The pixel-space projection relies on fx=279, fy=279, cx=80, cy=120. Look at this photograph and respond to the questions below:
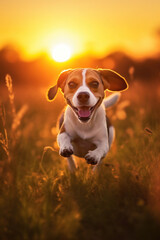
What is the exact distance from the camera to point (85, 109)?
3.32 metres

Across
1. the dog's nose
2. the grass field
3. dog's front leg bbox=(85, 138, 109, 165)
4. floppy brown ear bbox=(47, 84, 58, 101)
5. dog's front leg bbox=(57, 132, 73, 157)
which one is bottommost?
the grass field

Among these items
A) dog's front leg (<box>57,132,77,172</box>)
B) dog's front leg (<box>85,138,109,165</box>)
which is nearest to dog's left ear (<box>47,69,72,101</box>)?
dog's front leg (<box>57,132,77,172</box>)

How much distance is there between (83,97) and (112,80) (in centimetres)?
83

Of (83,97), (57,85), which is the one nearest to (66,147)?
(83,97)

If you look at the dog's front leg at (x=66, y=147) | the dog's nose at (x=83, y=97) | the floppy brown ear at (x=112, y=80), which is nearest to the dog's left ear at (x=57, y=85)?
the floppy brown ear at (x=112, y=80)

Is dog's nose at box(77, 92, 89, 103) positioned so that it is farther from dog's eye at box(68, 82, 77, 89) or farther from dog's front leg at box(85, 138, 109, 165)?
dog's front leg at box(85, 138, 109, 165)

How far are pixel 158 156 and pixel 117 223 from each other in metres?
1.19

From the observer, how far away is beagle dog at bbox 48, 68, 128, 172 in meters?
3.23

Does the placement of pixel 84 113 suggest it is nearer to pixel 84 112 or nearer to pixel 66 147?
pixel 84 112

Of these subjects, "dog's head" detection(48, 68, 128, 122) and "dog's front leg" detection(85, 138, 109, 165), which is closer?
"dog's front leg" detection(85, 138, 109, 165)

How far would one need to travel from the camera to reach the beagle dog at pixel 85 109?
323cm

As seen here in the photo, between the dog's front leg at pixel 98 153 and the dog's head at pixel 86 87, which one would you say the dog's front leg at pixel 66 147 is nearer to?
the dog's front leg at pixel 98 153

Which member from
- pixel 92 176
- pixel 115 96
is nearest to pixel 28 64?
pixel 115 96

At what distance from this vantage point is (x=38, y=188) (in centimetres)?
320
